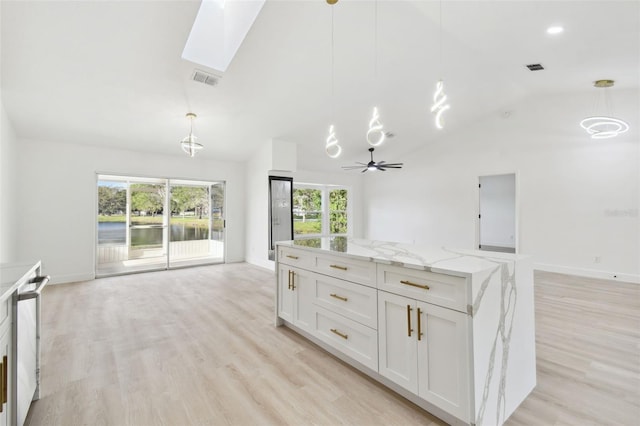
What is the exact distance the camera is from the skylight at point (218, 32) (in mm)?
3246

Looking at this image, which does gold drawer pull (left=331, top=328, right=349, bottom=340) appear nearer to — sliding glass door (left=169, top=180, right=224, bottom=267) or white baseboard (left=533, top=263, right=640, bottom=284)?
sliding glass door (left=169, top=180, right=224, bottom=267)

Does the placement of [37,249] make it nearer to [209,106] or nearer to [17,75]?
[17,75]

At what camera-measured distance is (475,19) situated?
3.34 m

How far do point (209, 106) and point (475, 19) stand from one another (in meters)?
3.73

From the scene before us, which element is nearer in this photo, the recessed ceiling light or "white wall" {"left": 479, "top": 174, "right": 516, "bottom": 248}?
the recessed ceiling light

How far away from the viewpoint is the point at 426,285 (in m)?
1.63

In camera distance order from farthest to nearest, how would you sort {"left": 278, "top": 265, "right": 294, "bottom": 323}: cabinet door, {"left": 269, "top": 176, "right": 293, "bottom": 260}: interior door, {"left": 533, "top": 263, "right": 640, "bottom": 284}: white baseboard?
1. {"left": 269, "top": 176, "right": 293, "bottom": 260}: interior door
2. {"left": 533, "top": 263, "right": 640, "bottom": 284}: white baseboard
3. {"left": 278, "top": 265, "right": 294, "bottom": 323}: cabinet door

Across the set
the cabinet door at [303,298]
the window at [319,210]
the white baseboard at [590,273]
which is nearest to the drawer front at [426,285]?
the cabinet door at [303,298]

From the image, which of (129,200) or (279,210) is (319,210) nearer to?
(279,210)

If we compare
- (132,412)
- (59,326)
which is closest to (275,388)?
(132,412)

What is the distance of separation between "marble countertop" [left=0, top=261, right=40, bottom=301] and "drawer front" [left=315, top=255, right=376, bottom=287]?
1824mm

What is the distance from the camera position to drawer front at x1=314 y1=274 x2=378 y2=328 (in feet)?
6.47

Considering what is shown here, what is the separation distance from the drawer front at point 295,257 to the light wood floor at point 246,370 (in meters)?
0.72

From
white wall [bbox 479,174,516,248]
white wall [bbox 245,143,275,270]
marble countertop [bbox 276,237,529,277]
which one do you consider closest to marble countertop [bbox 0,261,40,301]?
marble countertop [bbox 276,237,529,277]
